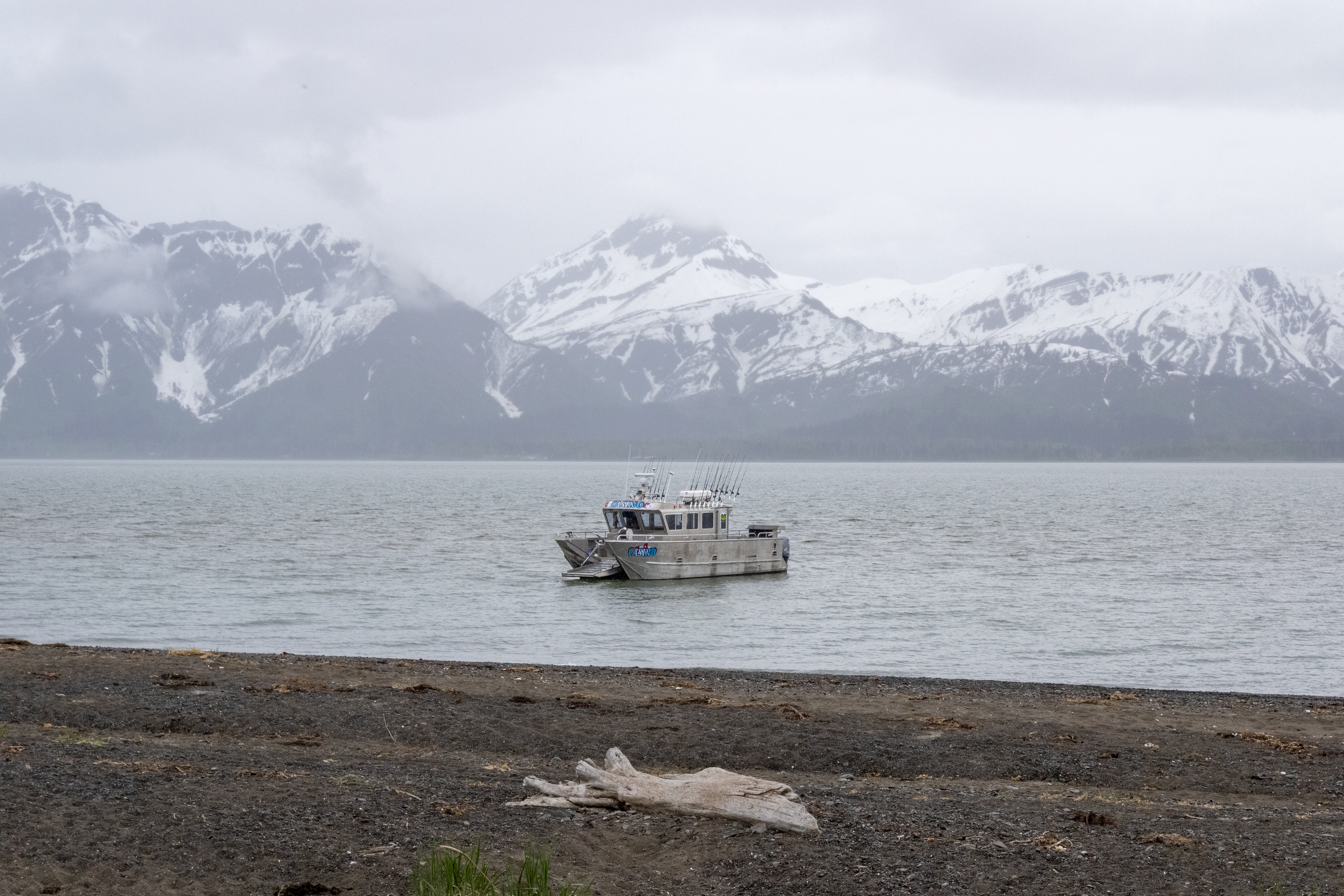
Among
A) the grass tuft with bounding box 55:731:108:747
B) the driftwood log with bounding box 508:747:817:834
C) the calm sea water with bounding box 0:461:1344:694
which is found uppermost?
the driftwood log with bounding box 508:747:817:834

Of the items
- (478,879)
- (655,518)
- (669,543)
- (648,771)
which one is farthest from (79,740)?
(655,518)

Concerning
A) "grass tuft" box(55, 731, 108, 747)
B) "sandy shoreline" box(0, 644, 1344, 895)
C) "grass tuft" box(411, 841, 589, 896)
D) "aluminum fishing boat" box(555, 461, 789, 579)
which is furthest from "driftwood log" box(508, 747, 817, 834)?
"aluminum fishing boat" box(555, 461, 789, 579)

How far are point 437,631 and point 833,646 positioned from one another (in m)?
12.4

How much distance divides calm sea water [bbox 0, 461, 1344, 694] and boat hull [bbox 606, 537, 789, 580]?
0.69 m

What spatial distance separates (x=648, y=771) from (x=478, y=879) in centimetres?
751

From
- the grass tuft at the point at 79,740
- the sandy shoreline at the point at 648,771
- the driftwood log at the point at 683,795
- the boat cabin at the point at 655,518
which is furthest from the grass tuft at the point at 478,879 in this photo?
the boat cabin at the point at 655,518

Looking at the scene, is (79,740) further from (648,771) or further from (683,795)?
(683,795)

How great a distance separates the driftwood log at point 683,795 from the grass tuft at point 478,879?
109 inches

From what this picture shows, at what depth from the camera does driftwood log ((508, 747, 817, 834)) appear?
13.5 meters

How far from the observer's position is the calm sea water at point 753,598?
3794cm

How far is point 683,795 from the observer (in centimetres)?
1413

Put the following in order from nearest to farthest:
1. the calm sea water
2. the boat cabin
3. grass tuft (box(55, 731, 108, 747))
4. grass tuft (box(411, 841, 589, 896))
Result: grass tuft (box(411, 841, 589, 896)) → grass tuft (box(55, 731, 108, 747)) → the calm sea water → the boat cabin

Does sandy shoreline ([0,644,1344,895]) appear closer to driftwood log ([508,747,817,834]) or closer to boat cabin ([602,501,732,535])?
driftwood log ([508,747,817,834])

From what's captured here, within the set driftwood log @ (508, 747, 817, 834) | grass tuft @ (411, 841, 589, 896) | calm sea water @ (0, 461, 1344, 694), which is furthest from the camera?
calm sea water @ (0, 461, 1344, 694)
